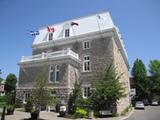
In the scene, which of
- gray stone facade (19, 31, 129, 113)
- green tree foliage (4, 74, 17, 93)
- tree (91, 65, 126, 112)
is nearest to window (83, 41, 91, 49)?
gray stone facade (19, 31, 129, 113)

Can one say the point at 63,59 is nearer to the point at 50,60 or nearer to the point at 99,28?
the point at 50,60

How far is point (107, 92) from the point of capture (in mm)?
21953

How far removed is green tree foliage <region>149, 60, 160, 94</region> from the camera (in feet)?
A: 175

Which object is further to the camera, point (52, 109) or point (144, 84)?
point (144, 84)

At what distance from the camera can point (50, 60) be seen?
1078 inches

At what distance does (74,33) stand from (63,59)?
644 centimetres

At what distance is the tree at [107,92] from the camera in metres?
22.0

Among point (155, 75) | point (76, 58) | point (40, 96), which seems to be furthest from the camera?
point (155, 75)

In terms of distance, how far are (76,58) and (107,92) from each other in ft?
25.4

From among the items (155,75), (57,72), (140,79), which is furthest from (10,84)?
(155,75)

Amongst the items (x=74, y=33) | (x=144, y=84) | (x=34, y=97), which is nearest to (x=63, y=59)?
(x=74, y=33)

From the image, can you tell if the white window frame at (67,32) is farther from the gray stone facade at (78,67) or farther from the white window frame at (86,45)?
the white window frame at (86,45)

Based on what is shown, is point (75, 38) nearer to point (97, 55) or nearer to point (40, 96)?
point (97, 55)

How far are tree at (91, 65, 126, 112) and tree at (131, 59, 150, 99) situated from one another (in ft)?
105
